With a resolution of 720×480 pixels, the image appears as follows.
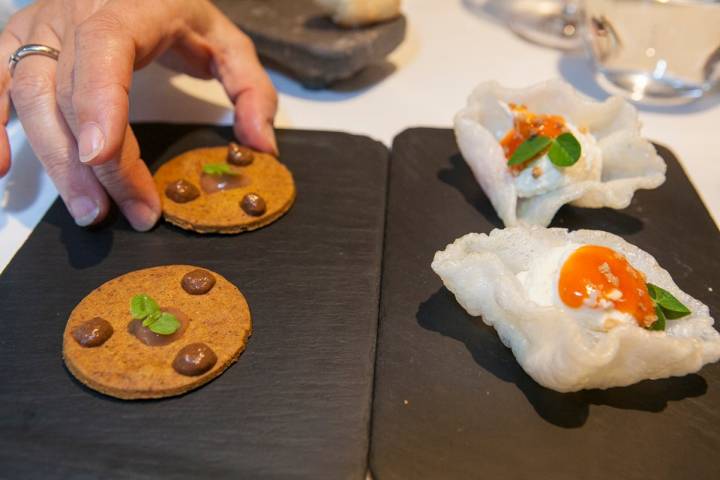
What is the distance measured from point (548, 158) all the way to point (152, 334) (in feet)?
4.34

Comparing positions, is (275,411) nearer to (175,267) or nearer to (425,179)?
(175,267)

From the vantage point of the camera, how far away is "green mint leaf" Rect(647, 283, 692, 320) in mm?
1577

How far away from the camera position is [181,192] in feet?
6.68

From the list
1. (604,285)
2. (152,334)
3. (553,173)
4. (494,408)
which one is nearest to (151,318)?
(152,334)

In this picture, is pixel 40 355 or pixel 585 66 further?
pixel 585 66

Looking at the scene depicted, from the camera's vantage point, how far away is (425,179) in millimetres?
2270

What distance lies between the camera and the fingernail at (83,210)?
1911 mm

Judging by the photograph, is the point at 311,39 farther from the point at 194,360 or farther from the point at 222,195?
the point at 194,360

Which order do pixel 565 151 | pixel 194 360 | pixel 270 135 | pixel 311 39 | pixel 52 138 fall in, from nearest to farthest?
pixel 194 360
pixel 52 138
pixel 565 151
pixel 270 135
pixel 311 39

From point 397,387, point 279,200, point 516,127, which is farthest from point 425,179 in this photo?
point 397,387

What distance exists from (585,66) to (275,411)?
8.63ft

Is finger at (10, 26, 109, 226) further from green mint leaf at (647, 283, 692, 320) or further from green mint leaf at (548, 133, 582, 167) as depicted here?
green mint leaf at (647, 283, 692, 320)

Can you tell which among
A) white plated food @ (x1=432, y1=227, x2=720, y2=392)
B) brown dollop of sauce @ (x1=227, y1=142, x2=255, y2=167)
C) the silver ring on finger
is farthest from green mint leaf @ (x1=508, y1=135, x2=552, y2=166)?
the silver ring on finger

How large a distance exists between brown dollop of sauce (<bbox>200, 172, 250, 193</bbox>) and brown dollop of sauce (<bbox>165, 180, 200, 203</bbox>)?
0.20 ft
